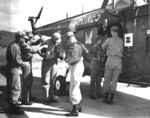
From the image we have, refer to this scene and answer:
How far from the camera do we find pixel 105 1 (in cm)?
834

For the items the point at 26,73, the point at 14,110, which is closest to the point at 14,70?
the point at 26,73

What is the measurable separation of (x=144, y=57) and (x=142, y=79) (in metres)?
0.65

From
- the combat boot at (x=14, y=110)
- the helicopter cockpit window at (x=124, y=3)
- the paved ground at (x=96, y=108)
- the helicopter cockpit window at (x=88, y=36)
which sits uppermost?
the helicopter cockpit window at (x=124, y=3)

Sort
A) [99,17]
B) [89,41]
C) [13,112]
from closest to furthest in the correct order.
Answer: [13,112], [99,17], [89,41]

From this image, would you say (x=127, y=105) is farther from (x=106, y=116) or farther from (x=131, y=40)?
(x=131, y=40)

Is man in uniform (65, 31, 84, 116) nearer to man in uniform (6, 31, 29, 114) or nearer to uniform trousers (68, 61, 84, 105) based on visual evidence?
uniform trousers (68, 61, 84, 105)

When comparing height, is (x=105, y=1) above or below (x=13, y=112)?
above

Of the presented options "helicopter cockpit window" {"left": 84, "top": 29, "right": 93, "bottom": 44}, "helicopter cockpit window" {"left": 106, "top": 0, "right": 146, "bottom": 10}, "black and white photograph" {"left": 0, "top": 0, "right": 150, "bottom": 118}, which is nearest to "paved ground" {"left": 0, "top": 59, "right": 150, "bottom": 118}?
"black and white photograph" {"left": 0, "top": 0, "right": 150, "bottom": 118}

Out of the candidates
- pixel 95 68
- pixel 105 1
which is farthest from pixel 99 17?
pixel 95 68

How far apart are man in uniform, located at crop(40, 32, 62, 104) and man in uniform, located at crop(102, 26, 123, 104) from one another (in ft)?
5.22

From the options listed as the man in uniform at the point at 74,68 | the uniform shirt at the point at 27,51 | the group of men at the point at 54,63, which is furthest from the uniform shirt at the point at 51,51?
the man in uniform at the point at 74,68

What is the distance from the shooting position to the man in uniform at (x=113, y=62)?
6508 mm

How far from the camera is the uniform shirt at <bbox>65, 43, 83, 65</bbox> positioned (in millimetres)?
5422

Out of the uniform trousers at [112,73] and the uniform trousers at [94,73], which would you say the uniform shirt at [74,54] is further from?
the uniform trousers at [94,73]
